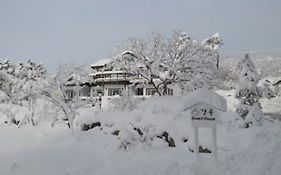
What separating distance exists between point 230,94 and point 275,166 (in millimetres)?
28816

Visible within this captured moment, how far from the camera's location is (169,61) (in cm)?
3212

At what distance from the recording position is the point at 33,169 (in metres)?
9.43

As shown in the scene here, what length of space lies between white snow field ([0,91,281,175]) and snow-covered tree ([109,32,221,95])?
1172 cm

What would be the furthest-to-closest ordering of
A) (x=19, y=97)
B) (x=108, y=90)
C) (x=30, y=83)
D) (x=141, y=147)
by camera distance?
(x=108, y=90) < (x=19, y=97) < (x=30, y=83) < (x=141, y=147)

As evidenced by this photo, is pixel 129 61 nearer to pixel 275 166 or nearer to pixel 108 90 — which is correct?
pixel 108 90

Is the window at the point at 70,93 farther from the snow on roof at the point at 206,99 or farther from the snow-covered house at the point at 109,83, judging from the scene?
the snow-covered house at the point at 109,83

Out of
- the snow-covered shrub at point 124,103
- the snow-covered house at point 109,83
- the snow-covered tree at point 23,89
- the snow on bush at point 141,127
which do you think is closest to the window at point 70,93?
the snow-covered tree at point 23,89

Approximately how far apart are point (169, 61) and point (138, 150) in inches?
814

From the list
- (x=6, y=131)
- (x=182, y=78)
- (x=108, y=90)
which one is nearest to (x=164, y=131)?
(x=6, y=131)

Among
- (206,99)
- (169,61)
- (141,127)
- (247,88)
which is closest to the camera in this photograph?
(206,99)

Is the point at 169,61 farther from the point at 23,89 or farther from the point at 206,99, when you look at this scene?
the point at 206,99

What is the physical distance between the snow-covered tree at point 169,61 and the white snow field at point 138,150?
38.5 feet

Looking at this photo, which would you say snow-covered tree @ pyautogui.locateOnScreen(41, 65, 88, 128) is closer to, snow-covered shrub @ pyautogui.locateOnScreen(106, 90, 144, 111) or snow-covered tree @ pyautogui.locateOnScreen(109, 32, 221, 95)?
snow-covered shrub @ pyautogui.locateOnScreen(106, 90, 144, 111)

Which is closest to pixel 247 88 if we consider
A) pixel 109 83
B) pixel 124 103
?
pixel 124 103
